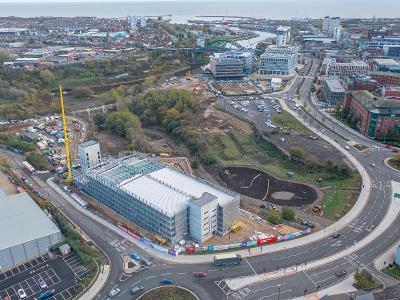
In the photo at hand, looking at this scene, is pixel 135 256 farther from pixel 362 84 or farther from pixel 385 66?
pixel 385 66

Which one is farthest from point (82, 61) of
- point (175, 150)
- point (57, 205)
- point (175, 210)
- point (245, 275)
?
point (245, 275)

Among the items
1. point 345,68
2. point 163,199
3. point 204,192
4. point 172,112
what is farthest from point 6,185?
point 345,68

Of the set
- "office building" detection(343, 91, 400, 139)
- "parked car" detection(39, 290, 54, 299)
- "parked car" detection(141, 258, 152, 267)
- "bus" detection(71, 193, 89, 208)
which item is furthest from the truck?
"office building" detection(343, 91, 400, 139)

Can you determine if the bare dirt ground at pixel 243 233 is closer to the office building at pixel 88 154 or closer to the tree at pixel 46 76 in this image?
the office building at pixel 88 154

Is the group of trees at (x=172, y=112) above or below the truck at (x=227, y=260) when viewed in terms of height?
above

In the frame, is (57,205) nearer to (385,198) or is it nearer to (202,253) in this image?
(202,253)

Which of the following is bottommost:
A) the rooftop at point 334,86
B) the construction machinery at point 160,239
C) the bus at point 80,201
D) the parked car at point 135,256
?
the parked car at point 135,256

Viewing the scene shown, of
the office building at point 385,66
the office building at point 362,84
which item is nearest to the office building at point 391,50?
the office building at point 385,66
